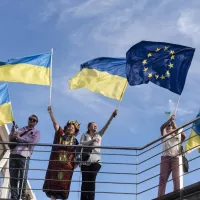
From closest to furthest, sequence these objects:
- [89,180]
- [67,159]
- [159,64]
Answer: [89,180] < [67,159] < [159,64]

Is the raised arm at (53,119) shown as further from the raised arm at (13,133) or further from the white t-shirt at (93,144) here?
the raised arm at (13,133)

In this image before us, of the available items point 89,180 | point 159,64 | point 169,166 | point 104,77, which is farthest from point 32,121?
point 159,64

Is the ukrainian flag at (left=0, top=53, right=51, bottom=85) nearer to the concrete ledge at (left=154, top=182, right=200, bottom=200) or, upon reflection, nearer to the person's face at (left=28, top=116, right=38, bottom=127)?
the person's face at (left=28, top=116, right=38, bottom=127)

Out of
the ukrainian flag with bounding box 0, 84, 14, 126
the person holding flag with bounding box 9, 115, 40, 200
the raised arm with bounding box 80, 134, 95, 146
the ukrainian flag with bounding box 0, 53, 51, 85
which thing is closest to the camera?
the person holding flag with bounding box 9, 115, 40, 200

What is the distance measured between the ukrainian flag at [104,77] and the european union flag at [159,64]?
0.39 meters

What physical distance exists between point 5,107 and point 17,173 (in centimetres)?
173

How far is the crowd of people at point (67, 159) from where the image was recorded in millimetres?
7074

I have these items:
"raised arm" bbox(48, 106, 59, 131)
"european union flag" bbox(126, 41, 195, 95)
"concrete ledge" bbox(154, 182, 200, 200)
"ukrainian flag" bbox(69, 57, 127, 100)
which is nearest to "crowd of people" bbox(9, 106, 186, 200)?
"raised arm" bbox(48, 106, 59, 131)

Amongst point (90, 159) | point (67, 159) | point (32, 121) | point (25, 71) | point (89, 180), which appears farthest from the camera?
point (25, 71)

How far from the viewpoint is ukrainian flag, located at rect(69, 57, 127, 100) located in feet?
28.9

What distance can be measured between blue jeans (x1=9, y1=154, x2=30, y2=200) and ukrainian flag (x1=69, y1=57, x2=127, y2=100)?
6.60 feet

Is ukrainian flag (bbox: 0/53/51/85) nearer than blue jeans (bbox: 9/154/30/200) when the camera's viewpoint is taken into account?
No

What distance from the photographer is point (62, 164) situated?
7285 mm

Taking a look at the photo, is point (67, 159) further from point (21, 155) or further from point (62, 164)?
point (21, 155)
